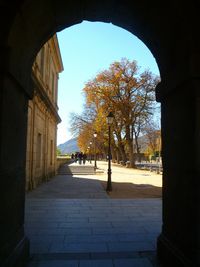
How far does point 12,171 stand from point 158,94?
266cm

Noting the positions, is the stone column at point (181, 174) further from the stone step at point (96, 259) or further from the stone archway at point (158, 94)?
the stone step at point (96, 259)

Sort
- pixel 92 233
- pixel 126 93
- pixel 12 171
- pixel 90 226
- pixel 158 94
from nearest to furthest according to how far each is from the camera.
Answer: pixel 12 171 → pixel 158 94 → pixel 92 233 → pixel 90 226 → pixel 126 93

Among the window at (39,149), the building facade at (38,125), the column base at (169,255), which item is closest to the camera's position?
the column base at (169,255)

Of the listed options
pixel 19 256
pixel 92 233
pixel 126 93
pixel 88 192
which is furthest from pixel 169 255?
pixel 126 93

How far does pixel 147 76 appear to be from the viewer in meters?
34.5

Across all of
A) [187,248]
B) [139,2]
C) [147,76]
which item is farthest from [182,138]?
[147,76]

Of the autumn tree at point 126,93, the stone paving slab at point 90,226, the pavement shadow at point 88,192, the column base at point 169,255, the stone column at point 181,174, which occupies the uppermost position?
the autumn tree at point 126,93

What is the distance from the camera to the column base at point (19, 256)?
11.2 ft

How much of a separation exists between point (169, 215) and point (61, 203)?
618 centimetres

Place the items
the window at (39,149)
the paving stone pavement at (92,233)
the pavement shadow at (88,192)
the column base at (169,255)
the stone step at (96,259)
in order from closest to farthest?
the column base at (169,255) → the stone step at (96,259) → the paving stone pavement at (92,233) → the pavement shadow at (88,192) → the window at (39,149)

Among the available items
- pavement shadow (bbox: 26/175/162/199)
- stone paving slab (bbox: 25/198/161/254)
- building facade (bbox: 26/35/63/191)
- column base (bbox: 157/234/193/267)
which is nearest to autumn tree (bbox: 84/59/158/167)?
building facade (bbox: 26/35/63/191)

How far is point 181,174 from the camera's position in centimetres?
373

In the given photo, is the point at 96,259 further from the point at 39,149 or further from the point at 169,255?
the point at 39,149

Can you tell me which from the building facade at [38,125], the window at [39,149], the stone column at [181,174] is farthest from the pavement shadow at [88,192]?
the stone column at [181,174]
